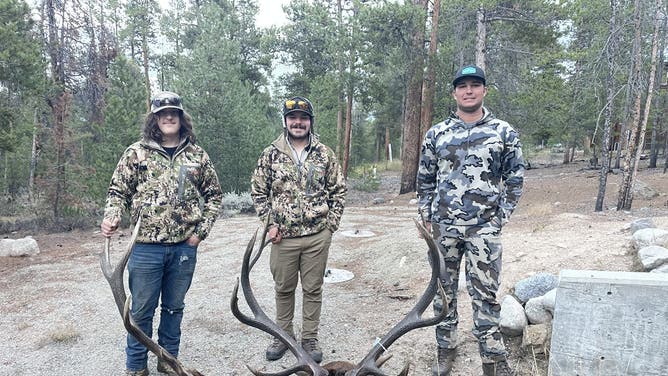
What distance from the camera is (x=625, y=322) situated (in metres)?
3.16

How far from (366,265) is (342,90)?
14258 mm

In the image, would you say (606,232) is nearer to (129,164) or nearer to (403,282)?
(403,282)

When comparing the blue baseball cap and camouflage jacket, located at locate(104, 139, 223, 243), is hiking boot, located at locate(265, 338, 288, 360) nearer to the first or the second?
camouflage jacket, located at locate(104, 139, 223, 243)

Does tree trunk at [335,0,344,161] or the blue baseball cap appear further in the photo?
tree trunk at [335,0,344,161]

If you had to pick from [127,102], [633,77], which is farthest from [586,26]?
[127,102]

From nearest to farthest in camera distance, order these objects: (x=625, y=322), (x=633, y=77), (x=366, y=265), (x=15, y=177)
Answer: (x=625, y=322)
(x=366, y=265)
(x=633, y=77)
(x=15, y=177)

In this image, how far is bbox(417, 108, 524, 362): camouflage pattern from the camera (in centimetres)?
329

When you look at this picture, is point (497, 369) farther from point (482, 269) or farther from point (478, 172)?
point (478, 172)

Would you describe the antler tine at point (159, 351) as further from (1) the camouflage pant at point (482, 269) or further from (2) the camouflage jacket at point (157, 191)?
(1) the camouflage pant at point (482, 269)

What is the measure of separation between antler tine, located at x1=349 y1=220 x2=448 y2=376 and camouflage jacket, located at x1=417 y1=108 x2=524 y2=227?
448mm

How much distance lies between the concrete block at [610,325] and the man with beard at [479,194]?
483mm

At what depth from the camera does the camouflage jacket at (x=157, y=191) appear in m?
→ 3.38

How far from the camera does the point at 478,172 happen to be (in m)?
3.30

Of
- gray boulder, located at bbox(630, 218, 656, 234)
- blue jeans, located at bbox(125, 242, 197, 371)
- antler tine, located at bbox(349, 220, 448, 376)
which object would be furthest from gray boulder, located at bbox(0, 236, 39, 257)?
gray boulder, located at bbox(630, 218, 656, 234)
